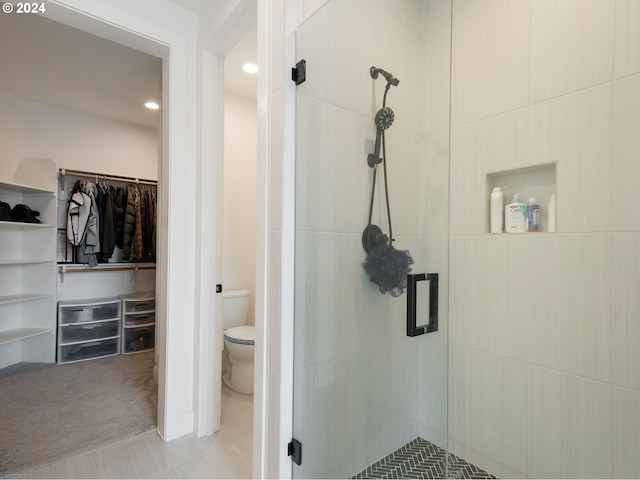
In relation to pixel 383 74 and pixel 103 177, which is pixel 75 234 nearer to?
pixel 103 177

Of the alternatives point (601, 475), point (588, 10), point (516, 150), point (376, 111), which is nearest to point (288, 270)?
point (376, 111)

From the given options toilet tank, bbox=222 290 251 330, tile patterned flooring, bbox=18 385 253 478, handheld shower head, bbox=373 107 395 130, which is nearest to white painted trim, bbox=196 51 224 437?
tile patterned flooring, bbox=18 385 253 478

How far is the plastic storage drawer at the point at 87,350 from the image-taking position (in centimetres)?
317

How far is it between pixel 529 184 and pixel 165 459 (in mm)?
2246

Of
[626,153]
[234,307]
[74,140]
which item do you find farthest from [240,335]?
[74,140]

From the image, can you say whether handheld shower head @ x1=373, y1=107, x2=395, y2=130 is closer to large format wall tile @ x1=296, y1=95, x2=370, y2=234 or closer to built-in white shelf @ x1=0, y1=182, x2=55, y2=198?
large format wall tile @ x1=296, y1=95, x2=370, y2=234

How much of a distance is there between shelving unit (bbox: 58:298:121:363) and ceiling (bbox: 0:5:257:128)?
2.03 m

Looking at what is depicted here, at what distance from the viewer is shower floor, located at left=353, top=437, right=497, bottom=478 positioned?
1187mm

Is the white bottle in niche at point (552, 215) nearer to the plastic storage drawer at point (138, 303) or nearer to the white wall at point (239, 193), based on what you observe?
the white wall at point (239, 193)

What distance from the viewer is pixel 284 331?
50.0 inches

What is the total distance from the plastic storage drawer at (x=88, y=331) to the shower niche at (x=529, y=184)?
3.63 metres

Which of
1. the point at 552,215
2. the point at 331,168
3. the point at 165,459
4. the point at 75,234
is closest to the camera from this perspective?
the point at 331,168

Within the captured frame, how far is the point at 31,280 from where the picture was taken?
10.7ft

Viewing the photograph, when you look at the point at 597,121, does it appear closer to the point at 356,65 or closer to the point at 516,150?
the point at 516,150
